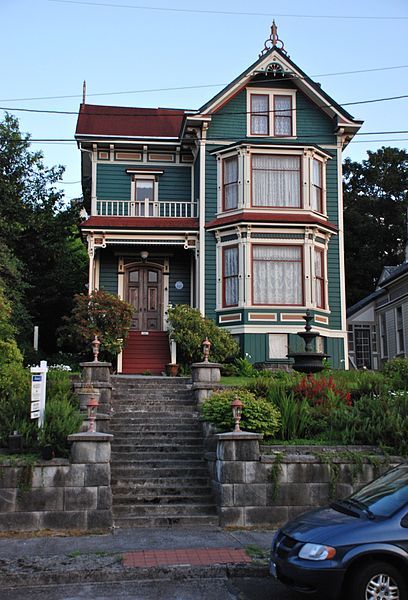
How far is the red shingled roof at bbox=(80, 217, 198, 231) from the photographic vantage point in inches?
843

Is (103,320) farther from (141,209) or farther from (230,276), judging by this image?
(141,209)

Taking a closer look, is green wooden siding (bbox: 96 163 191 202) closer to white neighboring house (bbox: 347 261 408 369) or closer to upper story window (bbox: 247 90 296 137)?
upper story window (bbox: 247 90 296 137)

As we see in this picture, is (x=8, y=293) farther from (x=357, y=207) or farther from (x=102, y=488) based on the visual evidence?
(x=357, y=207)

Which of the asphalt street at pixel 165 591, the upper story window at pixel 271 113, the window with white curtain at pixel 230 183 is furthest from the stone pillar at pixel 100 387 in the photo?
the upper story window at pixel 271 113

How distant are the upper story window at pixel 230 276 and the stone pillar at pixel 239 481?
1075 centimetres

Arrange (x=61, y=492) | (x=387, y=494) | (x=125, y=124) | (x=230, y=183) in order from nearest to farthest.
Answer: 1. (x=387, y=494)
2. (x=61, y=492)
3. (x=230, y=183)
4. (x=125, y=124)

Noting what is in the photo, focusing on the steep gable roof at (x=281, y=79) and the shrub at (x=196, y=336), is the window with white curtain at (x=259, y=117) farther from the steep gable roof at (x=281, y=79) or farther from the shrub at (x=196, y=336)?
the shrub at (x=196, y=336)

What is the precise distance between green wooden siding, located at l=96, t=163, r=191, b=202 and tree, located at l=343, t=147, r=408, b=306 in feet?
75.2

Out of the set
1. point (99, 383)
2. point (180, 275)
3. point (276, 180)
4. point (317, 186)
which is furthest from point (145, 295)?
point (99, 383)

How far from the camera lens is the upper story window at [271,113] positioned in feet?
73.6

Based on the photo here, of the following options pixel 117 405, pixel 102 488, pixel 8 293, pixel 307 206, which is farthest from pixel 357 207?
pixel 102 488

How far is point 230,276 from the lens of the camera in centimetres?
2133

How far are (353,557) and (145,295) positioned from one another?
17253 millimetres

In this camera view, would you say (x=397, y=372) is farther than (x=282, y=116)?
No
